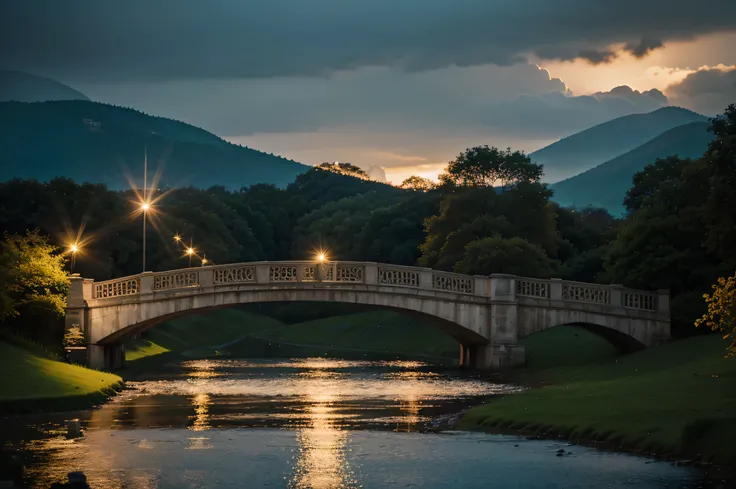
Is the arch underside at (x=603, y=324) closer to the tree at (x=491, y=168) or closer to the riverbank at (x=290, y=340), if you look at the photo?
the riverbank at (x=290, y=340)

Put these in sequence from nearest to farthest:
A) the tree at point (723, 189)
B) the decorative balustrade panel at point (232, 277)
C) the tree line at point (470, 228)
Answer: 1. the tree at point (723, 189)
2. the tree line at point (470, 228)
3. the decorative balustrade panel at point (232, 277)

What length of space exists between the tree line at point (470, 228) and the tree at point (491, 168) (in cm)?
15

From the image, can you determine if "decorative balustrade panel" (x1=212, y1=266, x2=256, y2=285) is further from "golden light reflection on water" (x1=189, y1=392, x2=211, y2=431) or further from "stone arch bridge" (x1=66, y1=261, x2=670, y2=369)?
"golden light reflection on water" (x1=189, y1=392, x2=211, y2=431)

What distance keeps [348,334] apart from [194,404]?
59.2m

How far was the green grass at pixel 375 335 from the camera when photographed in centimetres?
9856

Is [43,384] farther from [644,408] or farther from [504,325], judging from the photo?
[504,325]

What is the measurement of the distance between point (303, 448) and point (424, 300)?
32414 mm

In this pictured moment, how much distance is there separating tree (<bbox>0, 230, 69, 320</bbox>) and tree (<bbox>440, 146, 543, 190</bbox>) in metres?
69.0

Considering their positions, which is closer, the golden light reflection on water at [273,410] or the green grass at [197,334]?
the golden light reflection on water at [273,410]

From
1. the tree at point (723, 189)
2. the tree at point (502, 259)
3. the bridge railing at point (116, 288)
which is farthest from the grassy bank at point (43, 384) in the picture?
the tree at point (502, 259)

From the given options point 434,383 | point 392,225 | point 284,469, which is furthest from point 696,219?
point 392,225

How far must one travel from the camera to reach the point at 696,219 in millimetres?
69375

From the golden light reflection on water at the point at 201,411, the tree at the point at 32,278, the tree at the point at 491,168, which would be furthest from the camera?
the tree at the point at 491,168

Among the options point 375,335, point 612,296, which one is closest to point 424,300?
point 612,296
